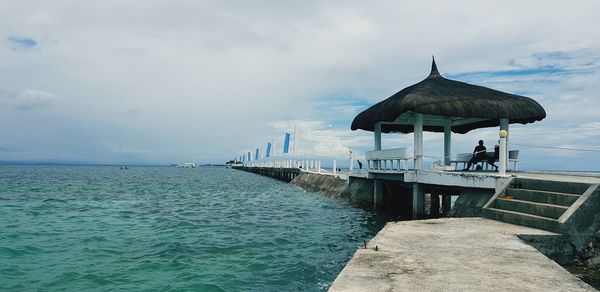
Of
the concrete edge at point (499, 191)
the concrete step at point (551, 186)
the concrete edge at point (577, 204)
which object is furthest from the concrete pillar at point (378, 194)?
the concrete edge at point (577, 204)

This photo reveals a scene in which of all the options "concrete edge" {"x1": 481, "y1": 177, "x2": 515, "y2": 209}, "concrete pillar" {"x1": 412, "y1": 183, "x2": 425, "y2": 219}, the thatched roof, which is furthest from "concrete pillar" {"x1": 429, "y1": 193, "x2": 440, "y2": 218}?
"concrete edge" {"x1": 481, "y1": 177, "x2": 515, "y2": 209}

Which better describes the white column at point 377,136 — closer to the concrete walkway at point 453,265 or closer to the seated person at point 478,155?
the seated person at point 478,155

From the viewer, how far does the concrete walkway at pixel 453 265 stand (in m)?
4.64

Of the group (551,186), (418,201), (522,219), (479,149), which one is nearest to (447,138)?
(479,149)

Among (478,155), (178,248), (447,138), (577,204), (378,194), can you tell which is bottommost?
(178,248)

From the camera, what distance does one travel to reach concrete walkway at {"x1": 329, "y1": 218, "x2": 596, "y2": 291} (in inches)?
183

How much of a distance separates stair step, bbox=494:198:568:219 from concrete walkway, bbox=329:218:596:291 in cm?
72

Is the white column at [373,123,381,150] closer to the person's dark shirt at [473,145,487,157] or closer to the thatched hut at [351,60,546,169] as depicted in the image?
the thatched hut at [351,60,546,169]

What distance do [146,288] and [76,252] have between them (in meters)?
3.90

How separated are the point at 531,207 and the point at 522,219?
1.55 feet

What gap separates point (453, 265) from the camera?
5.48 meters

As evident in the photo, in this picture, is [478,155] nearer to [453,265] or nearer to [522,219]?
[522,219]

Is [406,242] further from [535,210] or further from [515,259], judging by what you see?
[535,210]

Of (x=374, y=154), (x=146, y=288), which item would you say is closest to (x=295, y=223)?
(x=374, y=154)
